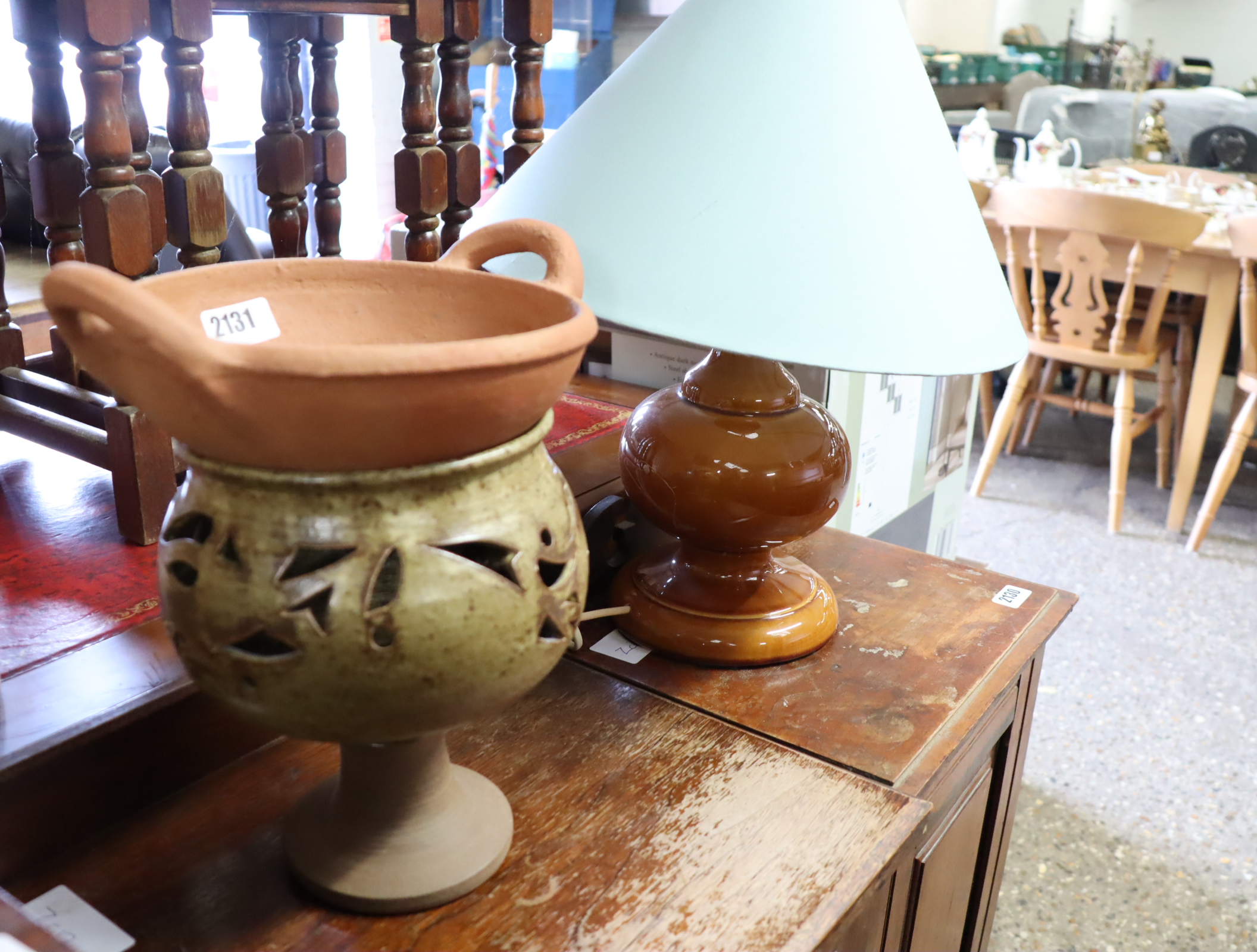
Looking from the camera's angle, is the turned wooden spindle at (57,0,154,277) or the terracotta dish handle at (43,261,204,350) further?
the turned wooden spindle at (57,0,154,277)

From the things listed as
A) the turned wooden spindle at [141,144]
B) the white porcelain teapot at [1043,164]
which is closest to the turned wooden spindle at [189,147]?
the turned wooden spindle at [141,144]

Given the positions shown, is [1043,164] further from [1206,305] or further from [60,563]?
[60,563]

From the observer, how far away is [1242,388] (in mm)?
2729

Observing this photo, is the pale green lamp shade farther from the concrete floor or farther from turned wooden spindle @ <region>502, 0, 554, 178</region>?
the concrete floor

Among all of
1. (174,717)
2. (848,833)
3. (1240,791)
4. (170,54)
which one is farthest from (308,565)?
(1240,791)

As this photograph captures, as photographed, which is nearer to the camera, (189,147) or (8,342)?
(189,147)

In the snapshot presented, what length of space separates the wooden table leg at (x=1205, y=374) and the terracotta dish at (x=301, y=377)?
2620 millimetres

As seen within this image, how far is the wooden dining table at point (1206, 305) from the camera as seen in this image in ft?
8.89

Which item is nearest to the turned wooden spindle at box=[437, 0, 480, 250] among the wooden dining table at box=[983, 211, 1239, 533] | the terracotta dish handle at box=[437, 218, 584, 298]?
the terracotta dish handle at box=[437, 218, 584, 298]

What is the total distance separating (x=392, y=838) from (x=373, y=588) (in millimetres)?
199

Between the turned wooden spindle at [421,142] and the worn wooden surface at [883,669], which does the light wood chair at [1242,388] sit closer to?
the worn wooden surface at [883,669]

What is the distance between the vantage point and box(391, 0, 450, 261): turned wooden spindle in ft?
3.34

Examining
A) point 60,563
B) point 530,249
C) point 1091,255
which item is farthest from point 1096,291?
point 60,563

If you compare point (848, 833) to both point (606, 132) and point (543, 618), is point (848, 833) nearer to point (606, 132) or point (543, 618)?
point (543, 618)
